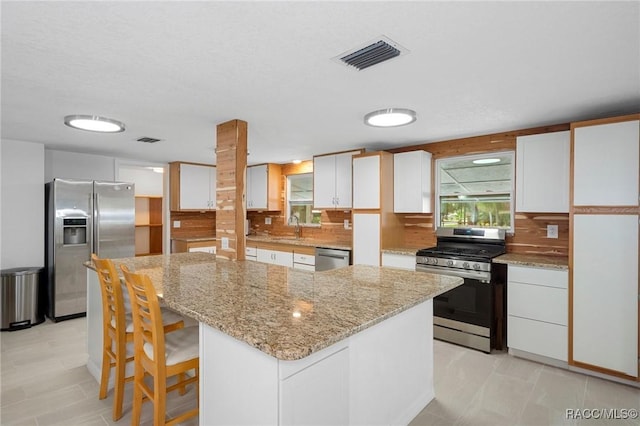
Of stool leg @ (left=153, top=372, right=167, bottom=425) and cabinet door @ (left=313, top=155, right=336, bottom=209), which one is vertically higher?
cabinet door @ (left=313, top=155, right=336, bottom=209)

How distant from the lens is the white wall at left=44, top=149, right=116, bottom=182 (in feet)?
15.5

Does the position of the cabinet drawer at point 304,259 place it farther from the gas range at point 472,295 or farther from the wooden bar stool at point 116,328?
the wooden bar stool at point 116,328

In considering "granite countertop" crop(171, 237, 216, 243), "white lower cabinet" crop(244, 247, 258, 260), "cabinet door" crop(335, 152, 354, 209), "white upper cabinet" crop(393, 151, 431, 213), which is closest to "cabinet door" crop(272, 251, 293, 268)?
"white lower cabinet" crop(244, 247, 258, 260)

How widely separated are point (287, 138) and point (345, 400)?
124 inches

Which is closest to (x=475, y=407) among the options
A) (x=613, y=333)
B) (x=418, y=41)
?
(x=613, y=333)

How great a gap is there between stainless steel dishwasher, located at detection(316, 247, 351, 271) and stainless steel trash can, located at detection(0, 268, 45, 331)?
3562 mm

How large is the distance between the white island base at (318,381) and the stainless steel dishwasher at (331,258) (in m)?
2.46

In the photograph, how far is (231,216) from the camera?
3.24 meters

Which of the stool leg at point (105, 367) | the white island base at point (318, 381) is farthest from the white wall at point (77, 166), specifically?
the white island base at point (318, 381)

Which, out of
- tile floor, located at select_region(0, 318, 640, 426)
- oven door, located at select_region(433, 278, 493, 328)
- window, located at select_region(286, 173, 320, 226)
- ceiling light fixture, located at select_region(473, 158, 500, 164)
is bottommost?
tile floor, located at select_region(0, 318, 640, 426)

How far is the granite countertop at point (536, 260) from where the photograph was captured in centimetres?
303

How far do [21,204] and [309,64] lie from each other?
4.41 metres

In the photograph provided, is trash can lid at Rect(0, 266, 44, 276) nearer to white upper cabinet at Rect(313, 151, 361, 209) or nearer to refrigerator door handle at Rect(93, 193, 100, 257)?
refrigerator door handle at Rect(93, 193, 100, 257)

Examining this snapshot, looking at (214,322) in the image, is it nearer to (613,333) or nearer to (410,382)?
(410,382)
